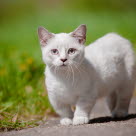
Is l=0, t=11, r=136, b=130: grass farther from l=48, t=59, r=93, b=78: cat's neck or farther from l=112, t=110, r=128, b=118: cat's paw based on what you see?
l=112, t=110, r=128, b=118: cat's paw

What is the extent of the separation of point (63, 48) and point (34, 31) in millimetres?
5095

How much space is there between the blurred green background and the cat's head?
0.90m

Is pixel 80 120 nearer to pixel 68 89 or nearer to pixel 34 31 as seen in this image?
pixel 68 89

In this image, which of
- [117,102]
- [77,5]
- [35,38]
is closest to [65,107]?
[117,102]

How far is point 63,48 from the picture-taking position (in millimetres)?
3355

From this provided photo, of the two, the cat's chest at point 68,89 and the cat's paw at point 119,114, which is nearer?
the cat's chest at point 68,89

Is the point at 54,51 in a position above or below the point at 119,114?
above

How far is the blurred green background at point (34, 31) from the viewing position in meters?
4.55

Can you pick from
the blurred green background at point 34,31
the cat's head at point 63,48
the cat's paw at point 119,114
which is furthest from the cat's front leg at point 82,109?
the blurred green background at point 34,31

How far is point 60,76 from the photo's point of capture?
137 inches

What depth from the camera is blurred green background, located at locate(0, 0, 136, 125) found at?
14.9 feet

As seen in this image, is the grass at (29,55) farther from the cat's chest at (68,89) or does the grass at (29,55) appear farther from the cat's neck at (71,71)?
the cat's neck at (71,71)

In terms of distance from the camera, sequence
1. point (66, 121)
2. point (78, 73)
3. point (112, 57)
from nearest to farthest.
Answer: point (78, 73)
point (66, 121)
point (112, 57)

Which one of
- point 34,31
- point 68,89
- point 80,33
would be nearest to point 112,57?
point 80,33
